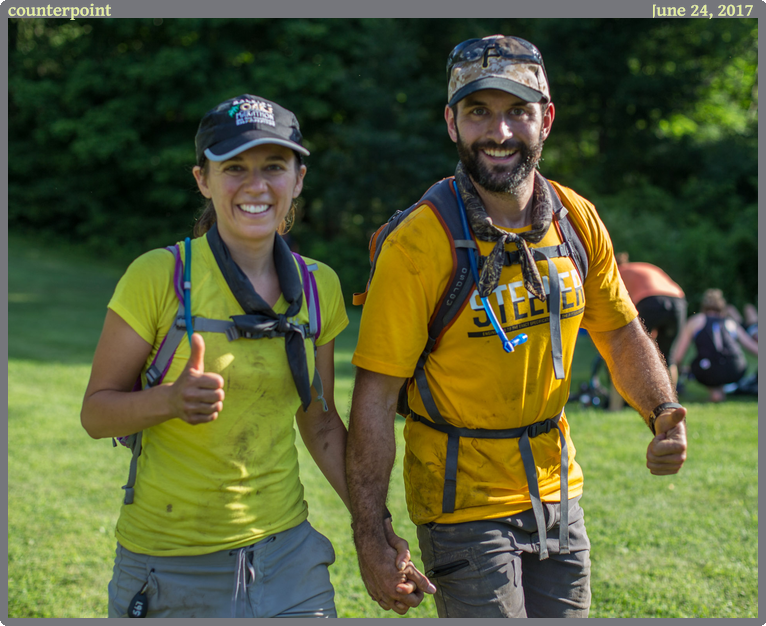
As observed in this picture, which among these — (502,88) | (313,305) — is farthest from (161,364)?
(502,88)

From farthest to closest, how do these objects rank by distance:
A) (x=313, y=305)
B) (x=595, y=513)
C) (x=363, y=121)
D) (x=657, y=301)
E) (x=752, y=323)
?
(x=363, y=121)
(x=752, y=323)
(x=657, y=301)
(x=595, y=513)
(x=313, y=305)

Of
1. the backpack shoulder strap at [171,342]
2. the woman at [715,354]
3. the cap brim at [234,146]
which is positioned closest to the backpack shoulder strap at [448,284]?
the cap brim at [234,146]

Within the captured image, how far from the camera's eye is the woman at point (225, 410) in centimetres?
236

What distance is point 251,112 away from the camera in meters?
2.47

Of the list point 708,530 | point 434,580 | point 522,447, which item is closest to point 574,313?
point 522,447

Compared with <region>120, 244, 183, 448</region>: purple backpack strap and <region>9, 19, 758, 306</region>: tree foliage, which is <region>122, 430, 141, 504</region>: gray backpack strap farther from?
<region>9, 19, 758, 306</region>: tree foliage

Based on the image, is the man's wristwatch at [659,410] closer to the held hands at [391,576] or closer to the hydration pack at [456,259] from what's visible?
the hydration pack at [456,259]

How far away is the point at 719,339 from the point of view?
33.2ft

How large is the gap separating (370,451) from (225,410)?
567 millimetres

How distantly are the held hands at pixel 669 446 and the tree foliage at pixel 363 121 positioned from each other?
1796 cm

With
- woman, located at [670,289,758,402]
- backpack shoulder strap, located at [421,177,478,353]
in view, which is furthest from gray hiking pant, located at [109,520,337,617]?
woman, located at [670,289,758,402]

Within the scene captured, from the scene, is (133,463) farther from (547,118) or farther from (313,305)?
(547,118)

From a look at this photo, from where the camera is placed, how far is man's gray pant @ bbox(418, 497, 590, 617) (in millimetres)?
2744

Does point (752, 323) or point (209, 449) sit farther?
point (752, 323)
